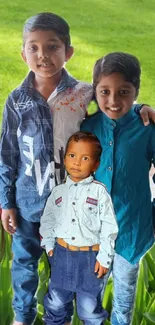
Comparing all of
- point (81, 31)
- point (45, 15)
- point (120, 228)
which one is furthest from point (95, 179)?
point (81, 31)

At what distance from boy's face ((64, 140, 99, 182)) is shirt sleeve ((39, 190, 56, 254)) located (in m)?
0.08

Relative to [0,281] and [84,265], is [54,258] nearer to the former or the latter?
[84,265]

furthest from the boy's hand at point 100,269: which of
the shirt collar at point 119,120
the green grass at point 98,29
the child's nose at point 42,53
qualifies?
the green grass at point 98,29

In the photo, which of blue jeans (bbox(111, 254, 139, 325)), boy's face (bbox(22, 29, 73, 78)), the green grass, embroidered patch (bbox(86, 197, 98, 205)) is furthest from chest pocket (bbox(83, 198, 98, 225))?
the green grass

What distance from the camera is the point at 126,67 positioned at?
1.16m

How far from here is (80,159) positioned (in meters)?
1.16

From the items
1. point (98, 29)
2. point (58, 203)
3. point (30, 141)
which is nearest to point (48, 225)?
point (58, 203)

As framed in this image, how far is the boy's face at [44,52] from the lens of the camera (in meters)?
1.16

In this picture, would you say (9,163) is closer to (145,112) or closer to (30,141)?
(30,141)

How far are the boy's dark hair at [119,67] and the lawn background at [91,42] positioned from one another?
370 mm

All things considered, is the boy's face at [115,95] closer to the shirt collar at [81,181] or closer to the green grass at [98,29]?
the shirt collar at [81,181]

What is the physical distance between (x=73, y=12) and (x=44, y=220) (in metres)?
1.04

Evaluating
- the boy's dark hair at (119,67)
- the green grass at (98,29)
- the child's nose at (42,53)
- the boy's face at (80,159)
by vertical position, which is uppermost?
the green grass at (98,29)

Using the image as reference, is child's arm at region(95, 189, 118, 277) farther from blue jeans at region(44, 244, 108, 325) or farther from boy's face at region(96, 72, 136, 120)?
boy's face at region(96, 72, 136, 120)
